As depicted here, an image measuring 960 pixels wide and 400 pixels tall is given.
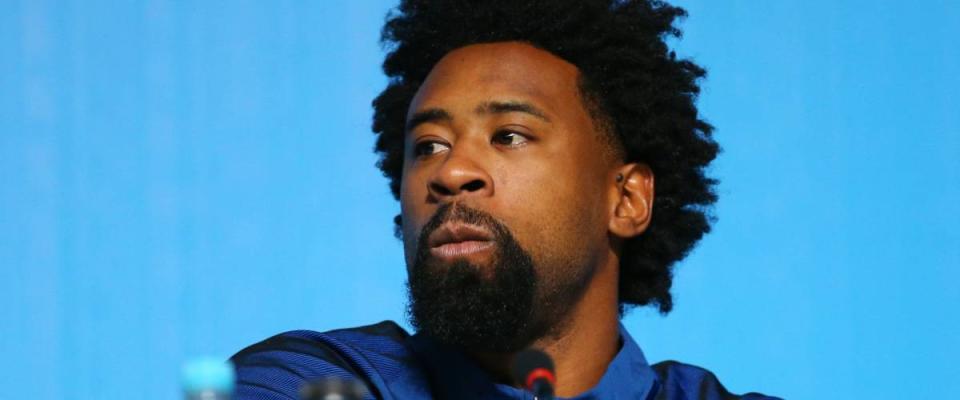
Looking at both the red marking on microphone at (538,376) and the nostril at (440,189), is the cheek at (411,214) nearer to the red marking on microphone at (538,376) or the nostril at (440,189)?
the nostril at (440,189)

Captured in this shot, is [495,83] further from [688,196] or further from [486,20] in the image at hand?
[688,196]

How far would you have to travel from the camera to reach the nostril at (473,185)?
2660 mm

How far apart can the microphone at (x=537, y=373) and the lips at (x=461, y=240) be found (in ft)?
1.78

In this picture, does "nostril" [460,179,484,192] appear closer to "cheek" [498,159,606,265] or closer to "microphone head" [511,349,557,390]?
"cheek" [498,159,606,265]

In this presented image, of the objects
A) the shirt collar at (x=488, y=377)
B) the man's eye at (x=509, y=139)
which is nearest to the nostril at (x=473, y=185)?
the man's eye at (x=509, y=139)

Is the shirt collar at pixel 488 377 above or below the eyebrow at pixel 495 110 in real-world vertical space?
below

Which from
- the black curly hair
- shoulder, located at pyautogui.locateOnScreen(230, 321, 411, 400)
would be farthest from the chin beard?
the black curly hair

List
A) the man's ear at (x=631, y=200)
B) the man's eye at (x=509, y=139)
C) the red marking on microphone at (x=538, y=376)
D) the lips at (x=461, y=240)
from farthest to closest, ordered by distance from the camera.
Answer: the man's ear at (x=631, y=200)
the man's eye at (x=509, y=139)
the lips at (x=461, y=240)
the red marking on microphone at (x=538, y=376)

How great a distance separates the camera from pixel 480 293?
2.65 meters

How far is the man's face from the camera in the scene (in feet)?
8.68

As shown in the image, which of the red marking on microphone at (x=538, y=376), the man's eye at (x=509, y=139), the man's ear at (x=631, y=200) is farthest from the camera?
the man's ear at (x=631, y=200)

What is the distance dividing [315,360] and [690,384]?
79cm

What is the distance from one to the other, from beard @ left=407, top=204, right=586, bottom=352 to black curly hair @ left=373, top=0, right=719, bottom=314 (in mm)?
404

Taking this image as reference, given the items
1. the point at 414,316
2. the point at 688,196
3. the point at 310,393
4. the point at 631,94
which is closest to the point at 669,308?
the point at 688,196
